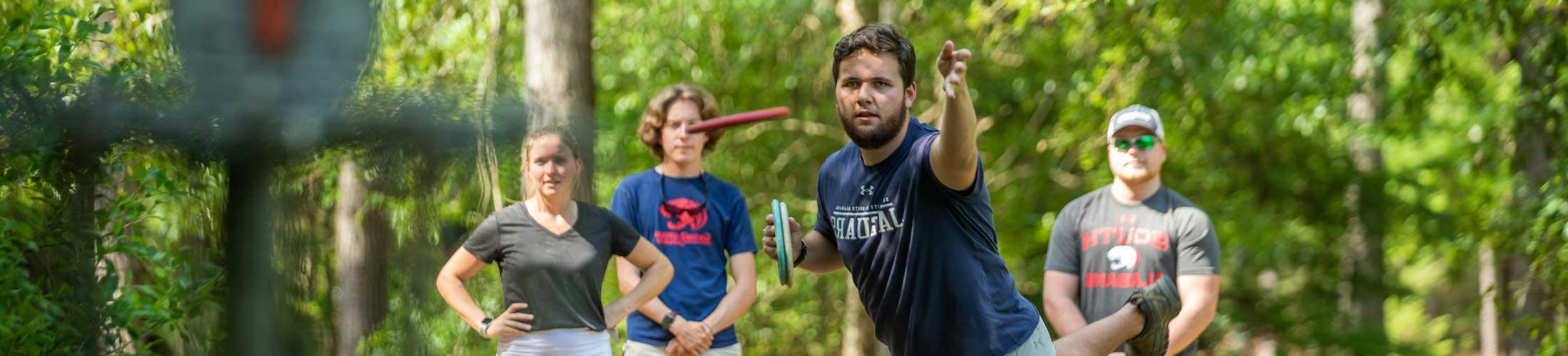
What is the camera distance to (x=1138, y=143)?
213 inches

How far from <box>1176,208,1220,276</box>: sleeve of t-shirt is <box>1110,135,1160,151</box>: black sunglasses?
1.04ft

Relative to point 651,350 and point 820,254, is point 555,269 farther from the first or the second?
point 820,254

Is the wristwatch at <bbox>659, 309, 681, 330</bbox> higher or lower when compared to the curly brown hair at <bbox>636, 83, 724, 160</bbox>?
lower

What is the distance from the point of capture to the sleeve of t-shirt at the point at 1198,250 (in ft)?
17.1

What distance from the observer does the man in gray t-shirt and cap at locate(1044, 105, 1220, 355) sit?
5219 mm

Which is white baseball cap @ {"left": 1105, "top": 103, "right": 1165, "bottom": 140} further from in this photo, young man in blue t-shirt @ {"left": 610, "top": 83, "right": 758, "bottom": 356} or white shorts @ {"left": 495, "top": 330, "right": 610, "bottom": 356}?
white shorts @ {"left": 495, "top": 330, "right": 610, "bottom": 356}

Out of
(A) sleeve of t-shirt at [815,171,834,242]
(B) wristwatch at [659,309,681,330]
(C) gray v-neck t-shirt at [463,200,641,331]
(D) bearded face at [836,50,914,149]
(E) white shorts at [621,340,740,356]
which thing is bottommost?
(E) white shorts at [621,340,740,356]

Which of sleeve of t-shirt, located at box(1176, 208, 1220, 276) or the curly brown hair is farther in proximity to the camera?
the curly brown hair

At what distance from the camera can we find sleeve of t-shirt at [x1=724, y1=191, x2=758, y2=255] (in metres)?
5.66

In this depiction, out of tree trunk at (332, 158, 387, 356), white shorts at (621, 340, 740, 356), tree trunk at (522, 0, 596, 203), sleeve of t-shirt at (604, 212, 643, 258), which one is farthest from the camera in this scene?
tree trunk at (522, 0, 596, 203)

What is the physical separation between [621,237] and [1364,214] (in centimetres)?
1083

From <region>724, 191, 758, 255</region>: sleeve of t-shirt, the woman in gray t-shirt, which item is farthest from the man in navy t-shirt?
<region>724, 191, 758, 255</region>: sleeve of t-shirt

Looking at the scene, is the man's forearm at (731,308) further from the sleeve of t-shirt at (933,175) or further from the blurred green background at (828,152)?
the sleeve of t-shirt at (933,175)

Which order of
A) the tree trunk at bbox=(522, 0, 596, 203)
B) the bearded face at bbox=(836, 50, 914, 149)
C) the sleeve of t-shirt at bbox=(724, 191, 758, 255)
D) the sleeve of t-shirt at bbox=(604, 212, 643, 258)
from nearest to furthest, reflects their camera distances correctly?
1. the bearded face at bbox=(836, 50, 914, 149)
2. the sleeve of t-shirt at bbox=(604, 212, 643, 258)
3. the sleeve of t-shirt at bbox=(724, 191, 758, 255)
4. the tree trunk at bbox=(522, 0, 596, 203)
